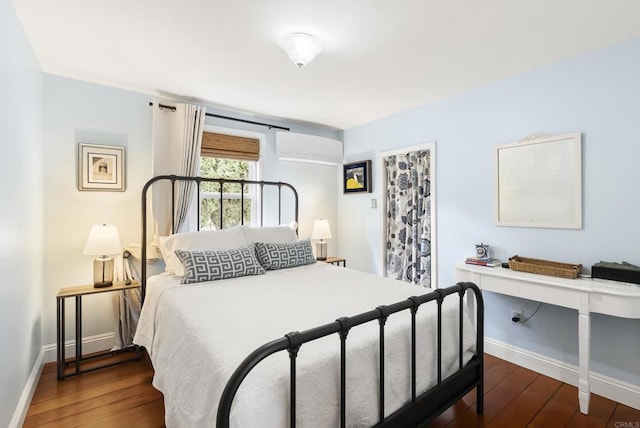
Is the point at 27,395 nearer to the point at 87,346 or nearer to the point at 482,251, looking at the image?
the point at 87,346

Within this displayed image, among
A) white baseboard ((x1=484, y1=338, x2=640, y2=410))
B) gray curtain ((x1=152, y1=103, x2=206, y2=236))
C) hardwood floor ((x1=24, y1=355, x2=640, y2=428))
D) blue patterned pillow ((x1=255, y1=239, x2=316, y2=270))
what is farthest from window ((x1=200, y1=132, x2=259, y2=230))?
white baseboard ((x1=484, y1=338, x2=640, y2=410))

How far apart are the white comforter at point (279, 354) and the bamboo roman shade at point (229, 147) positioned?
62.6 inches

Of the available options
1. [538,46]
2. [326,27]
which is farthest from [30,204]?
[538,46]

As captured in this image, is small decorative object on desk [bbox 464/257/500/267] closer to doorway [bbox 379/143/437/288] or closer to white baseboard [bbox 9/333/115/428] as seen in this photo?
doorway [bbox 379/143/437/288]

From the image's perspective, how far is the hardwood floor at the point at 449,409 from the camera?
1849mm

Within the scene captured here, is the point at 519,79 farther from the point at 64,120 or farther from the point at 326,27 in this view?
the point at 64,120

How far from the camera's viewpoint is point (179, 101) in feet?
10.2

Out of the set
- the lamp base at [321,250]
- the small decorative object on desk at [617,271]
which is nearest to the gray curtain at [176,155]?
the lamp base at [321,250]

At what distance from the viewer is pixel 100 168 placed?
8.87 feet

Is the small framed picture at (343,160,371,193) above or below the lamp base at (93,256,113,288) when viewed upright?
above

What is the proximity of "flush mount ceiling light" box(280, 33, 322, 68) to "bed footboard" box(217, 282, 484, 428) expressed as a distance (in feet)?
5.41

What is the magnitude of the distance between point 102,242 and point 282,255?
1.43 meters

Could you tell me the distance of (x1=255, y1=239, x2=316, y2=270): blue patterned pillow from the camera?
9.09 ft

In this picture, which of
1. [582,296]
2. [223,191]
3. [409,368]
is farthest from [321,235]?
[582,296]
